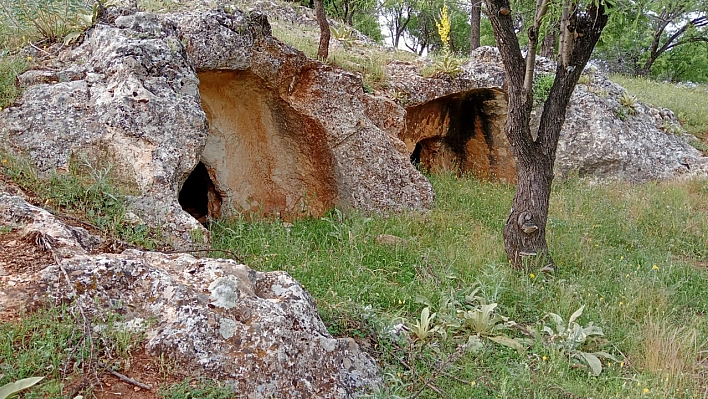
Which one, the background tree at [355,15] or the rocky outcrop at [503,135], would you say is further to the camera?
the background tree at [355,15]

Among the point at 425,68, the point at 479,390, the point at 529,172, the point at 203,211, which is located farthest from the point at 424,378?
the point at 425,68

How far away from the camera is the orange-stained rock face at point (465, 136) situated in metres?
9.88

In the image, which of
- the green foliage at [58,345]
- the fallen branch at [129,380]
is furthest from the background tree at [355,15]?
the fallen branch at [129,380]

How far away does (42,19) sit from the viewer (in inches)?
270

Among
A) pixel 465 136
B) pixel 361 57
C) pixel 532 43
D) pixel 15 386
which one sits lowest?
pixel 15 386

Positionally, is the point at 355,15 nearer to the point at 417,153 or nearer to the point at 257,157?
the point at 417,153

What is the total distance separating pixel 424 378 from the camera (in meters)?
4.02

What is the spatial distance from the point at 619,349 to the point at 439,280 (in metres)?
1.71

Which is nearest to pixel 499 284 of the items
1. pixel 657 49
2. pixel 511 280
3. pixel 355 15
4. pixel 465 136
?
pixel 511 280

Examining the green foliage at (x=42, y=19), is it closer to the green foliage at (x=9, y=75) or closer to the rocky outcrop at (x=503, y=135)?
the green foliage at (x=9, y=75)

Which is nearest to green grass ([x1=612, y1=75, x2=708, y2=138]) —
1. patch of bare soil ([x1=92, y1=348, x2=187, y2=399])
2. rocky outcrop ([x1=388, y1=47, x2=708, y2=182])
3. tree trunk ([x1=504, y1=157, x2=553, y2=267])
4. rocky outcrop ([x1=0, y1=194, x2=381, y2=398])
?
rocky outcrop ([x1=388, y1=47, x2=708, y2=182])

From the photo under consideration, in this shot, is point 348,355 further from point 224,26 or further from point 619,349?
point 224,26

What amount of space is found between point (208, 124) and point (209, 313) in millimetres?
3301

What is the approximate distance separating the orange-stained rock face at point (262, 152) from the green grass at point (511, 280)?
540 mm
